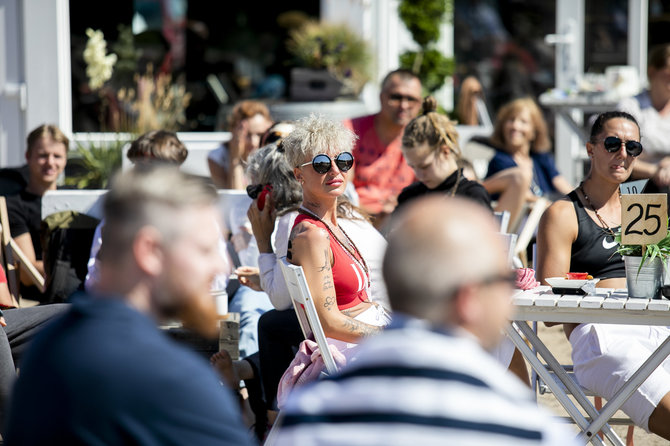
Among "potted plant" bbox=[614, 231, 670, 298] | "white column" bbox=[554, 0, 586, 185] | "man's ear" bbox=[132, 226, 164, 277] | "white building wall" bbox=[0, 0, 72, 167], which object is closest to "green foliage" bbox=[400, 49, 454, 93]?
"white column" bbox=[554, 0, 586, 185]

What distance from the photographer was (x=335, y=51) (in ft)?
25.8

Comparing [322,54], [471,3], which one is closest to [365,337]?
[322,54]

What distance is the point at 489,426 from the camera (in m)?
1.37

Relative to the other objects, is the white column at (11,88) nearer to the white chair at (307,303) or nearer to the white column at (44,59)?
the white column at (44,59)

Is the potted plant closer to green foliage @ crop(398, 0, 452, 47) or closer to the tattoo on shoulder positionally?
the tattoo on shoulder

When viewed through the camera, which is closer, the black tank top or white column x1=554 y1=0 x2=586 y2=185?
the black tank top

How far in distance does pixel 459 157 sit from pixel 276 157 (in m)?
1.09

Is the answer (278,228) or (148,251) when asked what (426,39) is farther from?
(148,251)

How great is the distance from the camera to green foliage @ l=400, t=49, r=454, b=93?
8898 mm

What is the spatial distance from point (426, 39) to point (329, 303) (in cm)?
616

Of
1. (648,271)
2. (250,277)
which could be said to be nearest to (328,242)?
(250,277)

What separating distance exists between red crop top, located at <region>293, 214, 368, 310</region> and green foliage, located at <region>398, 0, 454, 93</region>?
5.73 metres

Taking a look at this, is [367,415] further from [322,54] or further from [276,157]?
[322,54]

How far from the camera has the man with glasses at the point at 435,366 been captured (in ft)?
4.51
